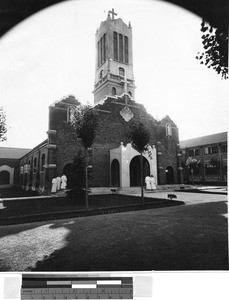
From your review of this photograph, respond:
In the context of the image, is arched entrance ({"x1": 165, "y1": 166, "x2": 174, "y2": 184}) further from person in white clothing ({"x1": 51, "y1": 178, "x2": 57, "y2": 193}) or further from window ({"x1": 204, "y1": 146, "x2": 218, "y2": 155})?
person in white clothing ({"x1": 51, "y1": 178, "x2": 57, "y2": 193})

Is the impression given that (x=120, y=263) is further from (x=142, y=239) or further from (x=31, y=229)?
(x=31, y=229)

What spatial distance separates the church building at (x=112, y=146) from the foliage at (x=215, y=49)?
8822 mm

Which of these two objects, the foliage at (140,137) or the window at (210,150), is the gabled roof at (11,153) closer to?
the foliage at (140,137)

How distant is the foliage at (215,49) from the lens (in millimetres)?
4402

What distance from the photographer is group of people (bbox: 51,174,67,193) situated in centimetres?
1617

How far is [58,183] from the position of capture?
16359mm

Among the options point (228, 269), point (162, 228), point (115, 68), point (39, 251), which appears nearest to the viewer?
point (228, 269)

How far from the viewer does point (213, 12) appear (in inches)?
164

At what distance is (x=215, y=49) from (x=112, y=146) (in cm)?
1607

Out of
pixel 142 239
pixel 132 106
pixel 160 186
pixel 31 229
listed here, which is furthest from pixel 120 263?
pixel 132 106

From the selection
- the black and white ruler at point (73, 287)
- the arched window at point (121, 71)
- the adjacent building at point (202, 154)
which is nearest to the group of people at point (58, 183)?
the black and white ruler at point (73, 287)

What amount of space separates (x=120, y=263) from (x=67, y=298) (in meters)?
0.97

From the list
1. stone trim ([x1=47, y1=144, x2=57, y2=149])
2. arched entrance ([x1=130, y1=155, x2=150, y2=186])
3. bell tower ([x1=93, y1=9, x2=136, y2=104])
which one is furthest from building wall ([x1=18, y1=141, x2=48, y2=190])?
bell tower ([x1=93, y1=9, x2=136, y2=104])

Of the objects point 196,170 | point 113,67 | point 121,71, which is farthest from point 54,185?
point 121,71
